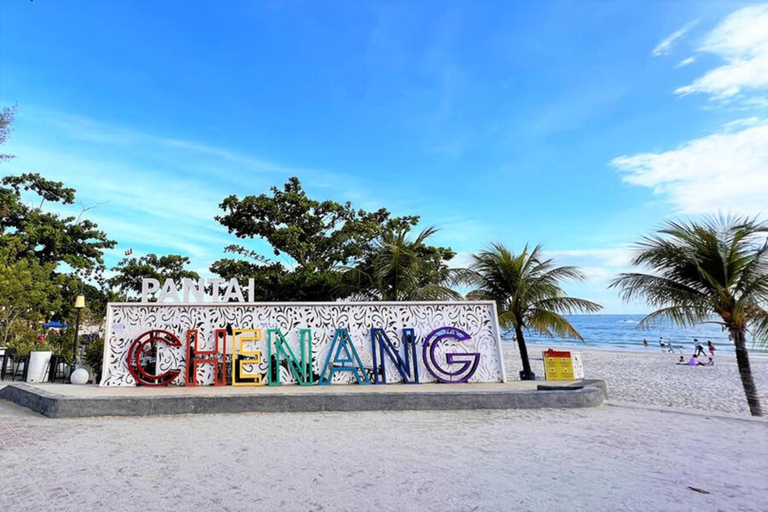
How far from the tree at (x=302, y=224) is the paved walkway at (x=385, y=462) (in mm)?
12641

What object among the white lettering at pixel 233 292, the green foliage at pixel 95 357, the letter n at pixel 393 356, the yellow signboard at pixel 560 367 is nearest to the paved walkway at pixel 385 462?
the letter n at pixel 393 356

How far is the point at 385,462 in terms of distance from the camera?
15.3 ft

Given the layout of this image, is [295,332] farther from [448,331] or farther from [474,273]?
[474,273]

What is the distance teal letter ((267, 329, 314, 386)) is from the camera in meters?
9.05

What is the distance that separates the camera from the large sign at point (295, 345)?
29.7 ft

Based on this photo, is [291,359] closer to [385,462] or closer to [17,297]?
[385,462]

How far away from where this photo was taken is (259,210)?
66.2 feet

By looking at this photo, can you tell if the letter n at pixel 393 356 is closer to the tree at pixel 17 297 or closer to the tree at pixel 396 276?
the tree at pixel 396 276

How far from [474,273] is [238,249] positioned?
41.4 ft

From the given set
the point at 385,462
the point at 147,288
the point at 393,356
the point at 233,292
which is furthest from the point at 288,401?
the point at 147,288

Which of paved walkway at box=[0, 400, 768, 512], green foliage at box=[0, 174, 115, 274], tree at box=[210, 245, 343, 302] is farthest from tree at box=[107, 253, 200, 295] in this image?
paved walkway at box=[0, 400, 768, 512]

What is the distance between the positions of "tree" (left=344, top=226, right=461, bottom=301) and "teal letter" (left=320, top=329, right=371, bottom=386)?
3840 mm

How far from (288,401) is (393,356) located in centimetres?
283

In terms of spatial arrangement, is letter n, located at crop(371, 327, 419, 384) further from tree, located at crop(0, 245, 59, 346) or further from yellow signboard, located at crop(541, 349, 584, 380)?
tree, located at crop(0, 245, 59, 346)
